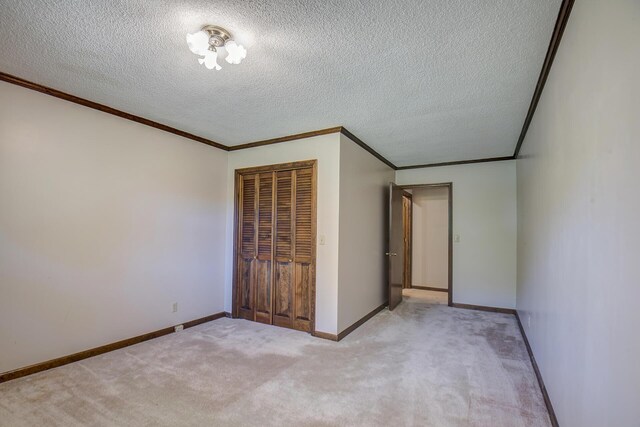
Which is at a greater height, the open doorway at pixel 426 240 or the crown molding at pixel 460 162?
the crown molding at pixel 460 162

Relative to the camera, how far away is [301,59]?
2180mm

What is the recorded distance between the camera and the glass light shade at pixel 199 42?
1855 millimetres

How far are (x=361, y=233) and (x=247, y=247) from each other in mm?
1583

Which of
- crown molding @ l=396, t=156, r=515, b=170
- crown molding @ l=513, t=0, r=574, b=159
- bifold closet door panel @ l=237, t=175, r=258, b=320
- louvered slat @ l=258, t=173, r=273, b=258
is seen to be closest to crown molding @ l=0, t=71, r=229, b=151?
bifold closet door panel @ l=237, t=175, r=258, b=320

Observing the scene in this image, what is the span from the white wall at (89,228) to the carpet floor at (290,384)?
1.06 ft

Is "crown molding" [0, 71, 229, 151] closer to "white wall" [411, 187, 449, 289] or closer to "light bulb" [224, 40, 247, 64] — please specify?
"light bulb" [224, 40, 247, 64]

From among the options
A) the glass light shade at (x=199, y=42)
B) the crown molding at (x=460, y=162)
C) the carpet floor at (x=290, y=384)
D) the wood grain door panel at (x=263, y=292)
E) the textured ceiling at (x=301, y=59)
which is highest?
the textured ceiling at (x=301, y=59)

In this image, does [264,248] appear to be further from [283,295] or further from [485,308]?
[485,308]

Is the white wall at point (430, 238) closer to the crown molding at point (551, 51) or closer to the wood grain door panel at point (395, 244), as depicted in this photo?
the wood grain door panel at point (395, 244)

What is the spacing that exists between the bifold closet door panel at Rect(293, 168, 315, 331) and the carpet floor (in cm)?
25

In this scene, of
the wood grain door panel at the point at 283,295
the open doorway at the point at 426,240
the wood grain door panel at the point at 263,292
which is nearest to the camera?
the wood grain door panel at the point at 283,295

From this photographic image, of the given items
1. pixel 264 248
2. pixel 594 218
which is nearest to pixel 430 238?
pixel 264 248

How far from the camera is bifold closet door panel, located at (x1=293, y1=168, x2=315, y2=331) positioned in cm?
374

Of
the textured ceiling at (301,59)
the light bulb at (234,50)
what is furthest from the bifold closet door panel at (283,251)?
the light bulb at (234,50)
